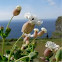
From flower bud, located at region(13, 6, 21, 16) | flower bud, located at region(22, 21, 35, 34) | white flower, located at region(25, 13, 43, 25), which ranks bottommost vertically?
flower bud, located at region(22, 21, 35, 34)

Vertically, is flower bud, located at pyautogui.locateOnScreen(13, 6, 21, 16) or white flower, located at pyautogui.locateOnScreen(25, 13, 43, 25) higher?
flower bud, located at pyautogui.locateOnScreen(13, 6, 21, 16)

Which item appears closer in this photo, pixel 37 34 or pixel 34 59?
pixel 34 59

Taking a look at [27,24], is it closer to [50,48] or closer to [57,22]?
[50,48]

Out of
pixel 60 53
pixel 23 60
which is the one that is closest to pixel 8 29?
pixel 23 60

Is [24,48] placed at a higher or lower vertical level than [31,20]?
lower

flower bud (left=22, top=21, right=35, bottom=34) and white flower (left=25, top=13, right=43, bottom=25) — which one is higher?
white flower (left=25, top=13, right=43, bottom=25)

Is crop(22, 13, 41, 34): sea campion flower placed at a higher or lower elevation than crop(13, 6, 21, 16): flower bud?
lower

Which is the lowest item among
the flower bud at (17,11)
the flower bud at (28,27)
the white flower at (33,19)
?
the flower bud at (28,27)

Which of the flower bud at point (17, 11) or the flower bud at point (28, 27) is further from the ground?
the flower bud at point (17, 11)

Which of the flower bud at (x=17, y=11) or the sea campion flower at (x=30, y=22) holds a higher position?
the flower bud at (x=17, y=11)

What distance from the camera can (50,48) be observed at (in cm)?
64

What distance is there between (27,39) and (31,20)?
21cm

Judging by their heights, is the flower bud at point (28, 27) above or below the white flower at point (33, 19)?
below

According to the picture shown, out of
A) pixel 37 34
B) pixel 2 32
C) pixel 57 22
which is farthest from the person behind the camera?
pixel 57 22
